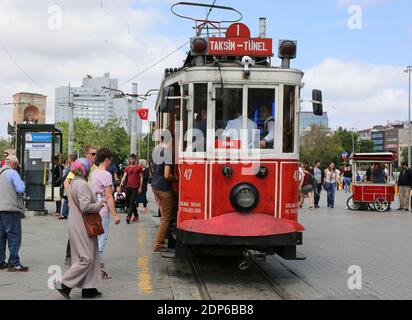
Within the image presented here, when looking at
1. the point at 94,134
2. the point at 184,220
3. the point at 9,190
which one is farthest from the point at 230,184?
the point at 94,134

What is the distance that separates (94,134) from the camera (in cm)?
7306

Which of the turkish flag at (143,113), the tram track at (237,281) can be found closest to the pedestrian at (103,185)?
the tram track at (237,281)

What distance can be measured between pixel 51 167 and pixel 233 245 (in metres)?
11.0

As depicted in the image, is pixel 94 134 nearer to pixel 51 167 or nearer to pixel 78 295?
pixel 51 167

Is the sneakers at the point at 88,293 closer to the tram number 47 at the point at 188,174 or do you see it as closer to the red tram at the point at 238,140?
the red tram at the point at 238,140

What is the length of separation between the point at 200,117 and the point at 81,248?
2693 mm

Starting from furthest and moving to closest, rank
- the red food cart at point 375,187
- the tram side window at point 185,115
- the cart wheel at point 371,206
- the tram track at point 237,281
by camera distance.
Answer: the cart wheel at point 371,206
the red food cart at point 375,187
the tram side window at point 185,115
the tram track at point 237,281

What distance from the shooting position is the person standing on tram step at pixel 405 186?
2206 centimetres

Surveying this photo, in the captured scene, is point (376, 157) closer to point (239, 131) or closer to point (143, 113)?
point (143, 113)

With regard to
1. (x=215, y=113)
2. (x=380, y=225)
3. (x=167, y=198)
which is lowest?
(x=380, y=225)

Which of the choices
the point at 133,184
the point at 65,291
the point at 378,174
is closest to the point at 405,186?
the point at 378,174

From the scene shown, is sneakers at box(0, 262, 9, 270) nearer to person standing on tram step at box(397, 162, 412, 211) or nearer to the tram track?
the tram track

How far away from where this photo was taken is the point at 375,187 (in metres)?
21.5

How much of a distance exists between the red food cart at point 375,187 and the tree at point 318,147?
180 ft
